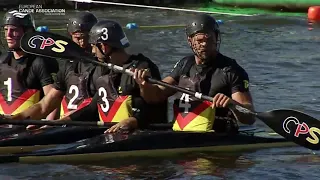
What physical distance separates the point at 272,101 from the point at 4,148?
5.00 meters

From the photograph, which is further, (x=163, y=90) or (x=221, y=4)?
(x=221, y=4)

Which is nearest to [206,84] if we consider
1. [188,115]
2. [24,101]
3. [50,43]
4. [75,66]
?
[188,115]

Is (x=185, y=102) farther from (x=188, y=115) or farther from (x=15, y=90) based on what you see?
(x=15, y=90)

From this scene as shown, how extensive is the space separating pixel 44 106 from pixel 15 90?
0.39m

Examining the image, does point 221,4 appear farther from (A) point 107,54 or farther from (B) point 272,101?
(A) point 107,54

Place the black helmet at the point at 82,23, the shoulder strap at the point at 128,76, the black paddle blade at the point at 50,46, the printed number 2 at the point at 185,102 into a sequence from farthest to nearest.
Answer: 1. the black helmet at the point at 82,23
2. the black paddle blade at the point at 50,46
3. the printed number 2 at the point at 185,102
4. the shoulder strap at the point at 128,76

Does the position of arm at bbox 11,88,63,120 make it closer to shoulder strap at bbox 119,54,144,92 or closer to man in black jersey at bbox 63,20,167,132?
man in black jersey at bbox 63,20,167,132

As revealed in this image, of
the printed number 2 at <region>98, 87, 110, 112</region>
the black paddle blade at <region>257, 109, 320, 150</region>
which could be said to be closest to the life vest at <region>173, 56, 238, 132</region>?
the black paddle blade at <region>257, 109, 320, 150</region>

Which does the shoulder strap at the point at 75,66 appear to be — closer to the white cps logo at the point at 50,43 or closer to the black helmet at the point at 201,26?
the white cps logo at the point at 50,43

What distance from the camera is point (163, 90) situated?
7.73 metres

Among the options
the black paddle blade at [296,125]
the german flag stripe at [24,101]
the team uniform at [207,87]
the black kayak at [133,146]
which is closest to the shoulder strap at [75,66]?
the german flag stripe at [24,101]

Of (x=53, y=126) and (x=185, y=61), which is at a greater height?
(x=185, y=61)

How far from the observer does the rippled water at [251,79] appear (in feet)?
24.1

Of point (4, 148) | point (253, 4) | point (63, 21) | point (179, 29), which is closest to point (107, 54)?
point (4, 148)
